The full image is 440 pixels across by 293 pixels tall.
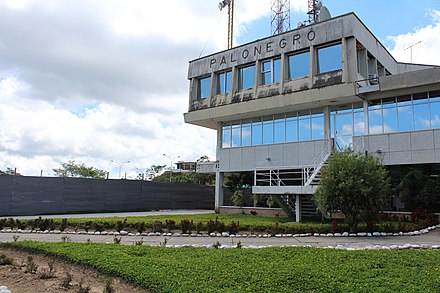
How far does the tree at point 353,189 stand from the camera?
13.7 metres

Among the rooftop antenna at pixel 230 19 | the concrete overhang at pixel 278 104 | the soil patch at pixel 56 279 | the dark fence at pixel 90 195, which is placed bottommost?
the soil patch at pixel 56 279

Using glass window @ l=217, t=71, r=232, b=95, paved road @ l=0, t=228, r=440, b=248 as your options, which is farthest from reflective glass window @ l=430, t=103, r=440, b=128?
glass window @ l=217, t=71, r=232, b=95

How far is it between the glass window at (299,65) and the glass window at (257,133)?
3.88 meters

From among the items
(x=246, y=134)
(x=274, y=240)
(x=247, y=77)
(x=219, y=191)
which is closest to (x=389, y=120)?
(x=246, y=134)

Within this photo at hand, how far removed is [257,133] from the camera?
24.8 m

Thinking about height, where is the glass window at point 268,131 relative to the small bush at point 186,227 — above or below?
above

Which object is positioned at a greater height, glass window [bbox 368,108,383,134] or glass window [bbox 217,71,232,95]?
glass window [bbox 217,71,232,95]

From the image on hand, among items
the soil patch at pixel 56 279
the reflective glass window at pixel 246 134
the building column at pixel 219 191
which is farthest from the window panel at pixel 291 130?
the soil patch at pixel 56 279

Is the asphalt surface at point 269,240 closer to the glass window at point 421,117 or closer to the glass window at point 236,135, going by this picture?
the glass window at point 421,117

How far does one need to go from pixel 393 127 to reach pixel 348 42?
206 inches

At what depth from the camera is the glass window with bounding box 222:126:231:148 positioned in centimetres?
2655

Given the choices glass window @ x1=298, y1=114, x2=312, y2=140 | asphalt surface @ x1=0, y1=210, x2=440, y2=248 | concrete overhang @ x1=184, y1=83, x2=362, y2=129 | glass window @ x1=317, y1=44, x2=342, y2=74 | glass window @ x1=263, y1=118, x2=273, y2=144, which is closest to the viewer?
asphalt surface @ x1=0, y1=210, x2=440, y2=248

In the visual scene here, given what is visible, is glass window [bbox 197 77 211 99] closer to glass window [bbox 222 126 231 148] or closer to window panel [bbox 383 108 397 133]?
glass window [bbox 222 126 231 148]

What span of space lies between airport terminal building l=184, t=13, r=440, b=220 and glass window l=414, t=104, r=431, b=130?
0.15ft
